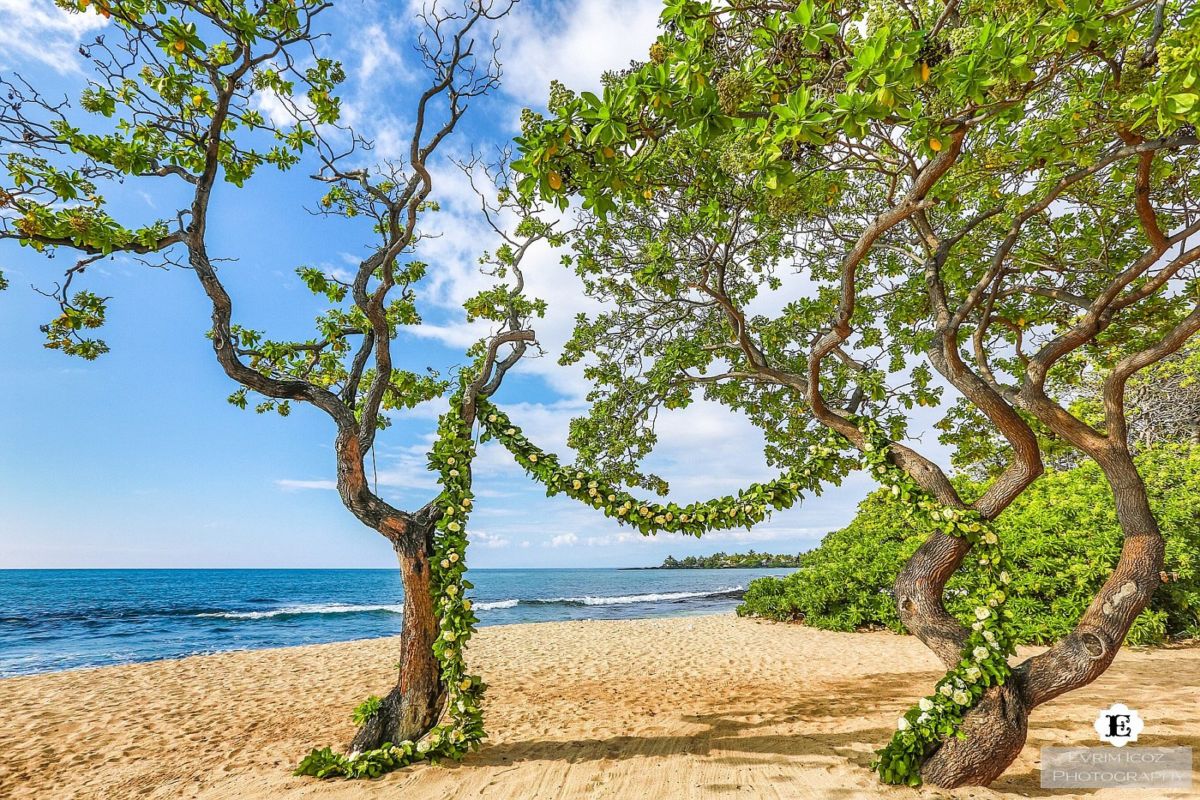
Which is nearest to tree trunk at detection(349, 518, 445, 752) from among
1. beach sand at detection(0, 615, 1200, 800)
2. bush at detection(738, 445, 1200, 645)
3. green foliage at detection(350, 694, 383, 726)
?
green foliage at detection(350, 694, 383, 726)

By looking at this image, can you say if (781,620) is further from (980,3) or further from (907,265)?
(980,3)

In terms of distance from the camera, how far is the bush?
8.97m

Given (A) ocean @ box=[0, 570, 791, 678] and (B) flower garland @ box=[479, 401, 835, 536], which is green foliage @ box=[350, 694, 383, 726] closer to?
(B) flower garland @ box=[479, 401, 835, 536]

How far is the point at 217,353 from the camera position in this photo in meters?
4.88

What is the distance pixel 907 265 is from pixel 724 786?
264 inches

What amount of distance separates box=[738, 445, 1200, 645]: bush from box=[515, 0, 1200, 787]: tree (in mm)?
2494

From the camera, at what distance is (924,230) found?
5508 mm

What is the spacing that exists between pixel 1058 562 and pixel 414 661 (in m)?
10.9

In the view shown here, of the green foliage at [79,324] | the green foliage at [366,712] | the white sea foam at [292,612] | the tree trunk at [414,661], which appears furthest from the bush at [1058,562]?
the white sea foam at [292,612]

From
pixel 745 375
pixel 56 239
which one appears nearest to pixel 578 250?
pixel 745 375

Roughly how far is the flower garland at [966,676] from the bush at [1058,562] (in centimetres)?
284

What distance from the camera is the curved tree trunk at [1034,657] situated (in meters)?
3.76

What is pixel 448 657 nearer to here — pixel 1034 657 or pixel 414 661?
pixel 414 661

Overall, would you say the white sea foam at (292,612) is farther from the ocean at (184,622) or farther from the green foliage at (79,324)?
the green foliage at (79,324)
